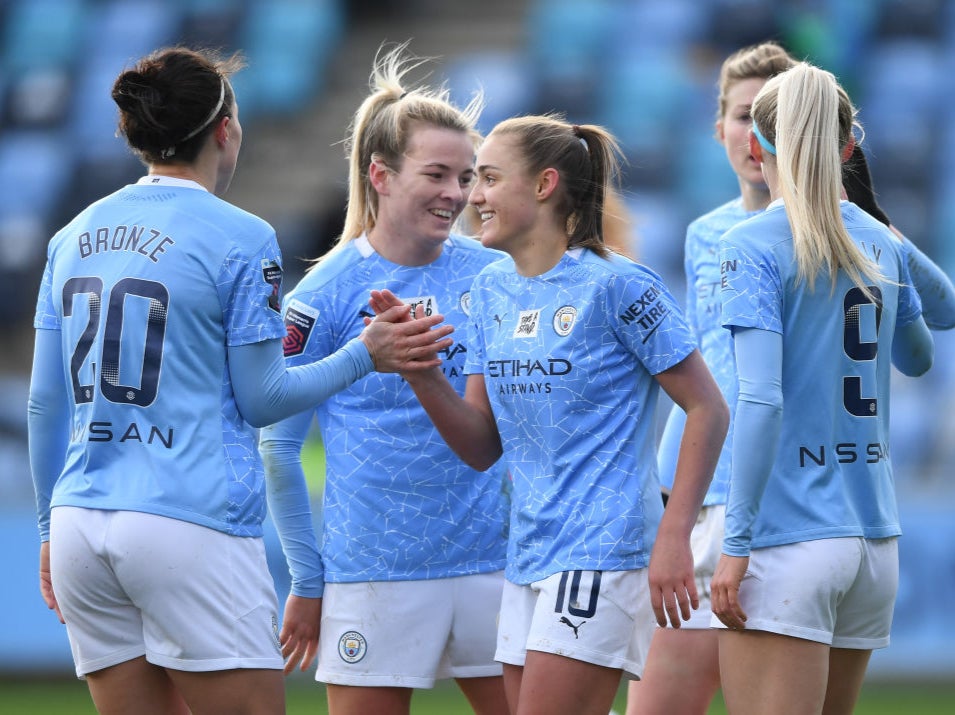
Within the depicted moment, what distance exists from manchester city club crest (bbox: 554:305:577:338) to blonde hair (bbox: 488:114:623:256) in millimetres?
197

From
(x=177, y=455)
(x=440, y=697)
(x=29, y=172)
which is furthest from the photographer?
(x=29, y=172)

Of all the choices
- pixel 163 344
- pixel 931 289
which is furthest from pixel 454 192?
pixel 931 289

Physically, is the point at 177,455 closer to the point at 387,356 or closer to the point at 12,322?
the point at 387,356

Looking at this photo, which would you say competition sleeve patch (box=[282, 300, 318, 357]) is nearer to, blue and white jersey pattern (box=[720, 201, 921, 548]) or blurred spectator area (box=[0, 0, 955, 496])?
blue and white jersey pattern (box=[720, 201, 921, 548])

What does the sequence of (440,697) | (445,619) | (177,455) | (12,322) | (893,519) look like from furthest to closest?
(12,322)
(440,697)
(445,619)
(893,519)
(177,455)

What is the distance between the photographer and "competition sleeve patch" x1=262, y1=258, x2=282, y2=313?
10.6ft

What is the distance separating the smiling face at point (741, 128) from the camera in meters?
4.17

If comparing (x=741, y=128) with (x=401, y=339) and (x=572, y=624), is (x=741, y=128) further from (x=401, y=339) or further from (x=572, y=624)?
(x=572, y=624)

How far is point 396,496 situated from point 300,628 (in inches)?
17.5

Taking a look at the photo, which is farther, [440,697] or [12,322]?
[12,322]

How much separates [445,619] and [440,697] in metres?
4.21

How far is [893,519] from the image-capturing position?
11.1 feet

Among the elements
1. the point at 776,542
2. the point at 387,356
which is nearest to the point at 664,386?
the point at 776,542

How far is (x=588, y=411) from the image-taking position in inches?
135
